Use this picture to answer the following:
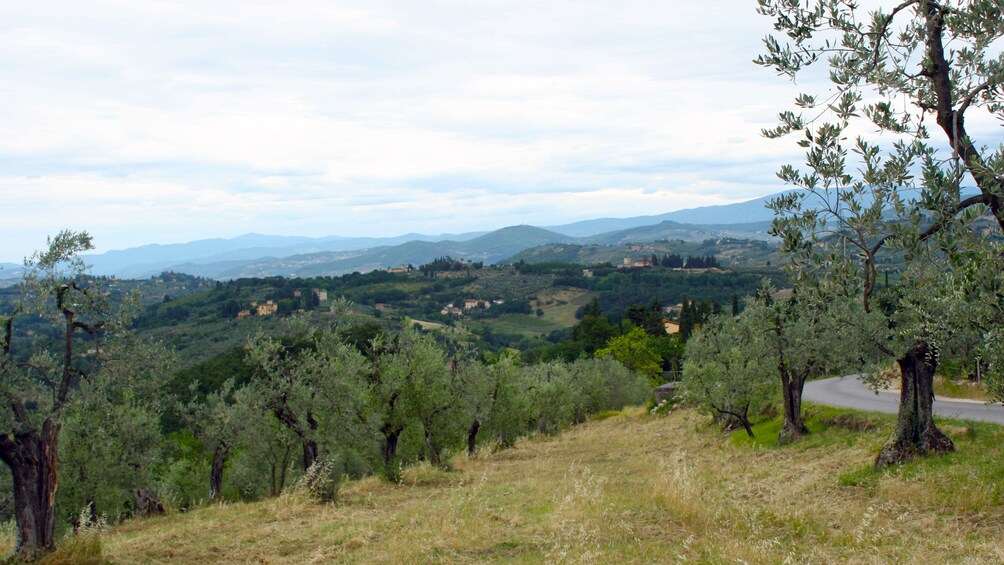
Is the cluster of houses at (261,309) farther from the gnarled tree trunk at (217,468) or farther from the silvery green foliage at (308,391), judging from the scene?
the silvery green foliage at (308,391)

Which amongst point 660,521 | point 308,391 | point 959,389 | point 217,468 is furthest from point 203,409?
point 959,389

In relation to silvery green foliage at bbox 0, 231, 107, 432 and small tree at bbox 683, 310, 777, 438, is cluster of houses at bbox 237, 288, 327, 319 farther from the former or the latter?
silvery green foliage at bbox 0, 231, 107, 432

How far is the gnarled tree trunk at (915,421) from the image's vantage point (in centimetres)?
1642

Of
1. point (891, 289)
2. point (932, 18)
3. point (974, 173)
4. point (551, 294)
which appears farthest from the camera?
point (551, 294)

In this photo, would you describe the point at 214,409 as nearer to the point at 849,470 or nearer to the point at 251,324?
the point at 849,470

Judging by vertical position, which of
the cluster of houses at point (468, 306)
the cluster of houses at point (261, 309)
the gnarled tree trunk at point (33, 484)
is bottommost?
the cluster of houses at point (468, 306)

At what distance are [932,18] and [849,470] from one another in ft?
43.9

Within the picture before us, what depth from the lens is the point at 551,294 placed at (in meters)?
192

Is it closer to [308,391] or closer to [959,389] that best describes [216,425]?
[308,391]

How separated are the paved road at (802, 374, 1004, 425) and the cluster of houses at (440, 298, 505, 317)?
127101 millimetres

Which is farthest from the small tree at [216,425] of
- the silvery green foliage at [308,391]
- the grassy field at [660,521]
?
the grassy field at [660,521]

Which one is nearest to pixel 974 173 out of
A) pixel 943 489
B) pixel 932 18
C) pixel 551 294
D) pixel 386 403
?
pixel 932 18

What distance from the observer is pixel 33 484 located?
1260cm

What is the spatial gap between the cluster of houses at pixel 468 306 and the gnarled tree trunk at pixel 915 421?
14844cm
